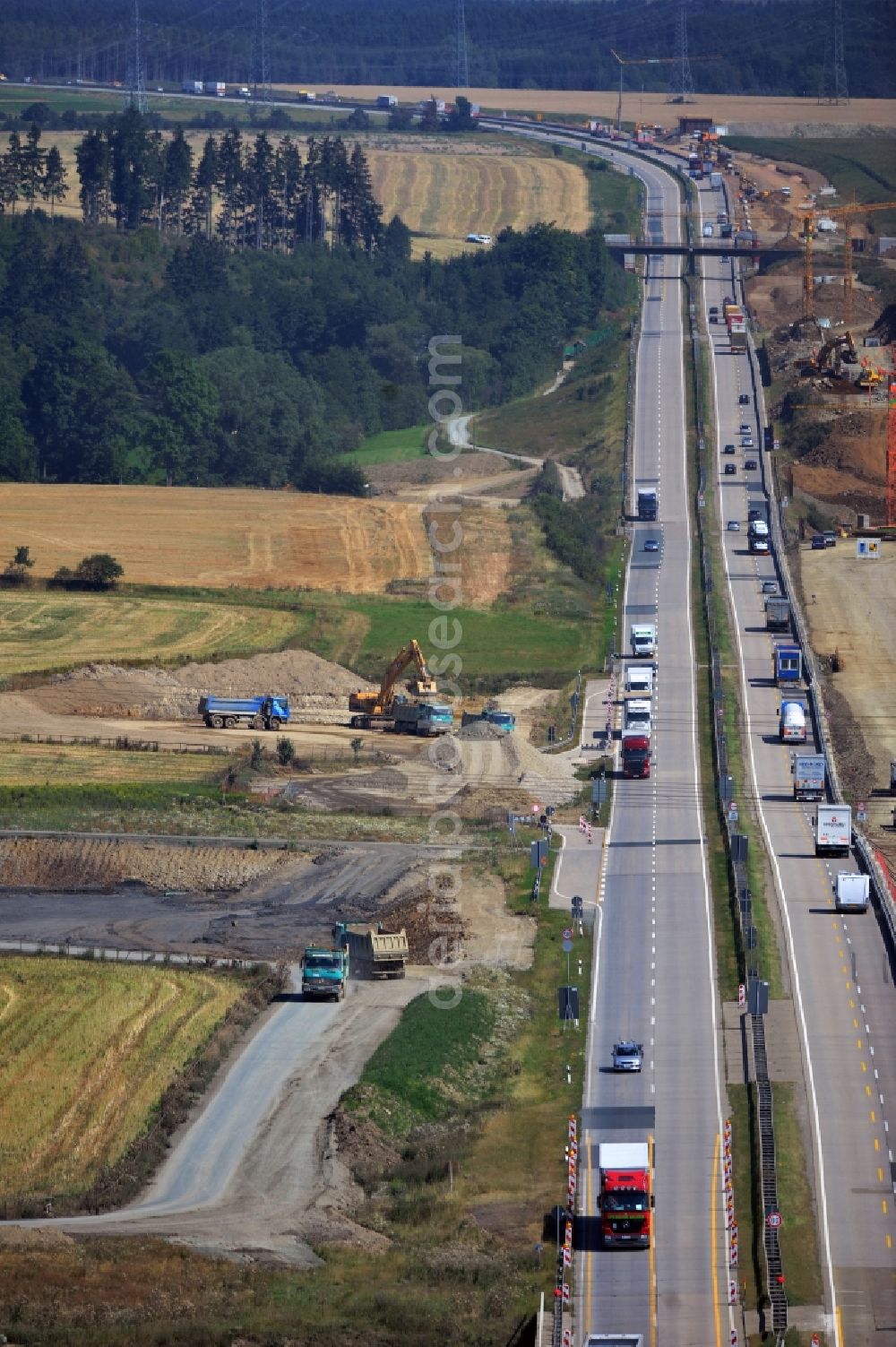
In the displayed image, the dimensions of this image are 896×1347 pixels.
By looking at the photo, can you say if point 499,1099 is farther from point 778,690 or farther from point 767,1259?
point 778,690

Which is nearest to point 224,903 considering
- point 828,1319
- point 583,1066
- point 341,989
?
point 341,989

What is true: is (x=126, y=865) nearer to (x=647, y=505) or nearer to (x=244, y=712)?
(x=244, y=712)

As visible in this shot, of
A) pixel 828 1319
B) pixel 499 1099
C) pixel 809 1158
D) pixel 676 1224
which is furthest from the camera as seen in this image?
pixel 499 1099

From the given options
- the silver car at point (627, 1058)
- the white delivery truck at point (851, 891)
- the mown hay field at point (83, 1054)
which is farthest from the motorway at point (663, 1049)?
the mown hay field at point (83, 1054)

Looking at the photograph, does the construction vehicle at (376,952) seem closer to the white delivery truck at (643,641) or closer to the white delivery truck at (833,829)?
the white delivery truck at (833,829)

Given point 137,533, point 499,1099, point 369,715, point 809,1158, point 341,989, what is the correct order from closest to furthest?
point 809,1158
point 499,1099
point 341,989
point 369,715
point 137,533

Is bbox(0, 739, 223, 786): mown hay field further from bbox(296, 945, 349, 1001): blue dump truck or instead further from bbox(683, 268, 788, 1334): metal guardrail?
bbox(296, 945, 349, 1001): blue dump truck

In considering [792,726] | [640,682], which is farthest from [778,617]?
[792,726]
